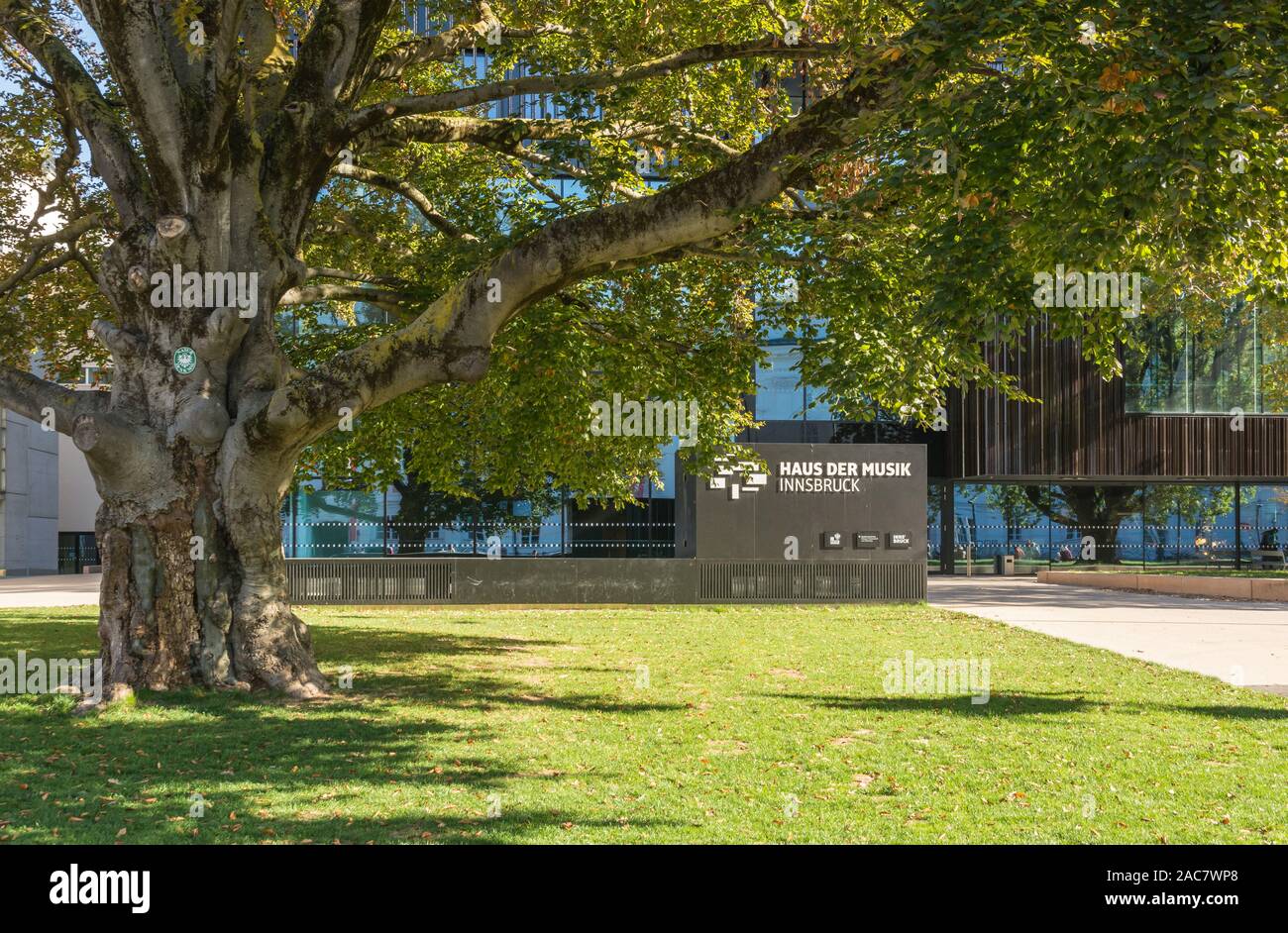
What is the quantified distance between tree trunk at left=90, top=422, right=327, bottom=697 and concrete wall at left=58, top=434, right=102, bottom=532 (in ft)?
147

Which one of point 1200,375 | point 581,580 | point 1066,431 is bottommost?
point 581,580

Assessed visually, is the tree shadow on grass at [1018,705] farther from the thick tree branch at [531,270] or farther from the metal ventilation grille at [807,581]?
the metal ventilation grille at [807,581]

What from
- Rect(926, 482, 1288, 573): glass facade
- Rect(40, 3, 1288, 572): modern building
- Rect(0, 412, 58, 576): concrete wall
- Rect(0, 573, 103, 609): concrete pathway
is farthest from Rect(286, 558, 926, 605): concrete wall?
Rect(0, 412, 58, 576): concrete wall

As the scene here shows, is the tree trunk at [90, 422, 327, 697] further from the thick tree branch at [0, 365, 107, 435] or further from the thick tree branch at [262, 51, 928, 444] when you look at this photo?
the thick tree branch at [262, 51, 928, 444]

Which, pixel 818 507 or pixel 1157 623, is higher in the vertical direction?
pixel 818 507

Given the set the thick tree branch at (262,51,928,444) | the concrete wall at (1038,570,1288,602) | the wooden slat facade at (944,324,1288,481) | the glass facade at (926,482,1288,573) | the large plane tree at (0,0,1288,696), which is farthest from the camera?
the glass facade at (926,482,1288,573)

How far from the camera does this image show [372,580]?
24828mm

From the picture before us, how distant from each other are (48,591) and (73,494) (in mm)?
22351

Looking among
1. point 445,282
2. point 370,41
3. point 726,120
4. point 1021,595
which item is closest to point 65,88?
point 370,41

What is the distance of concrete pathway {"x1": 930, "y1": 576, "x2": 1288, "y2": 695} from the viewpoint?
14555 millimetres

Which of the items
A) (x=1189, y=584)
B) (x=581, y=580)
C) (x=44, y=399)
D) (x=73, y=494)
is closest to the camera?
(x=44, y=399)

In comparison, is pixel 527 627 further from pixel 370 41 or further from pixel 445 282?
pixel 370 41

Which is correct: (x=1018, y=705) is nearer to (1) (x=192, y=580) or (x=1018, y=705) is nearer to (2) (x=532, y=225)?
(2) (x=532, y=225)

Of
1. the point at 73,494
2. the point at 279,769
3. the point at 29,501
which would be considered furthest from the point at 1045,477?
the point at 73,494
